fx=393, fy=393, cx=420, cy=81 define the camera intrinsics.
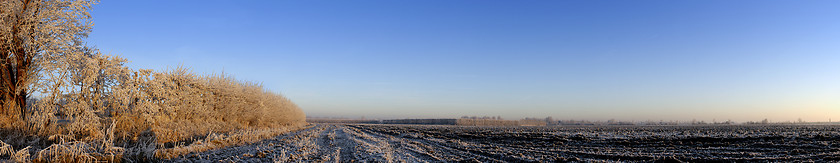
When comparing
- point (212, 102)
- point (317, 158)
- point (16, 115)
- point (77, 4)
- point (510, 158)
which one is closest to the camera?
point (317, 158)

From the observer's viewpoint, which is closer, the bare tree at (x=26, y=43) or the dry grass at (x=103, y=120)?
the dry grass at (x=103, y=120)

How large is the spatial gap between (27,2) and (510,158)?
14276mm

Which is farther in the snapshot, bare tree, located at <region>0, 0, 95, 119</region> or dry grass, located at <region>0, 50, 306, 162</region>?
bare tree, located at <region>0, 0, 95, 119</region>

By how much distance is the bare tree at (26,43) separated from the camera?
1048 cm

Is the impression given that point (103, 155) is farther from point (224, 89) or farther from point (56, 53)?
point (224, 89)

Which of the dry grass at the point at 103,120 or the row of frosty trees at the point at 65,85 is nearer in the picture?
the dry grass at the point at 103,120

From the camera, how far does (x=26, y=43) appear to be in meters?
10.8

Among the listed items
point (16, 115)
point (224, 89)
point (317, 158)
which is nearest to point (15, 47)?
point (16, 115)

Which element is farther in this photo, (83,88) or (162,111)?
(162,111)

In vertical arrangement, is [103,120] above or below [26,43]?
below

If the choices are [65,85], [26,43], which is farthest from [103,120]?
[26,43]

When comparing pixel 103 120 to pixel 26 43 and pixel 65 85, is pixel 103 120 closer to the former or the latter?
pixel 65 85

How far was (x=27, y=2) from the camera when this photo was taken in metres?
11.1

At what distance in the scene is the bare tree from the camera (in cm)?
1048
